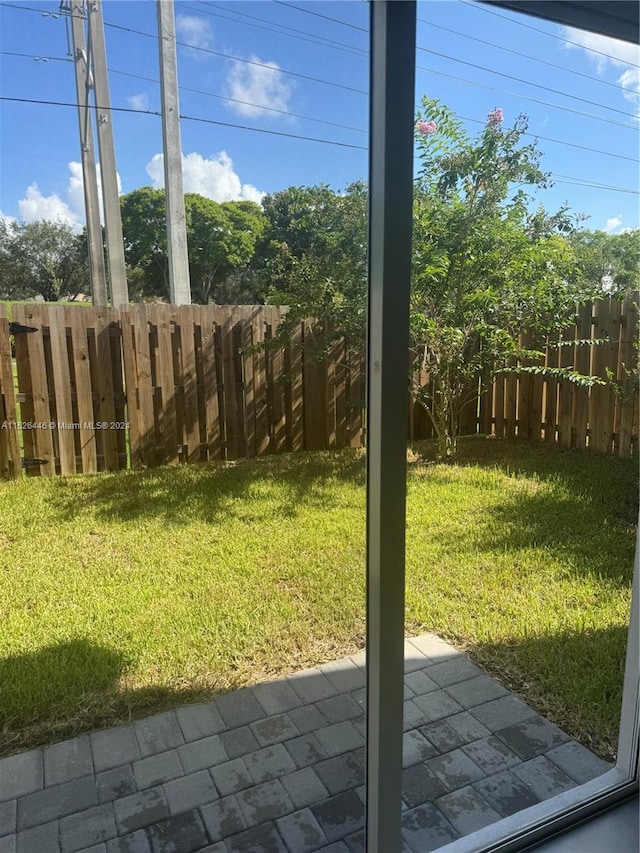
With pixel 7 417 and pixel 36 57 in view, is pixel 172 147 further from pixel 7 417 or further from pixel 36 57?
pixel 7 417

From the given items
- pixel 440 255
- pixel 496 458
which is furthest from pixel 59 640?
pixel 496 458

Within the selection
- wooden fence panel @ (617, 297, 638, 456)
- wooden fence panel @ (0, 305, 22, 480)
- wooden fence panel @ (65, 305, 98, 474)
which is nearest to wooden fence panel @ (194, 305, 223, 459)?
wooden fence panel @ (65, 305, 98, 474)

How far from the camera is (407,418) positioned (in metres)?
0.73

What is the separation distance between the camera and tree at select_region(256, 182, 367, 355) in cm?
183

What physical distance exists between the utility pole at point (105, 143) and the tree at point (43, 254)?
0.11m

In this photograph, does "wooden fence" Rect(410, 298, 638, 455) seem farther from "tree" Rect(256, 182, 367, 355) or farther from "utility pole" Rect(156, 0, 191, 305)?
"utility pole" Rect(156, 0, 191, 305)

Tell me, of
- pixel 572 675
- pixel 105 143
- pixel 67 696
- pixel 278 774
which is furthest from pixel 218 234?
pixel 572 675

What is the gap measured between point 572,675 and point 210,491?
188 centimetres

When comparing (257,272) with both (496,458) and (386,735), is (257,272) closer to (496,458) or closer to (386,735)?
(386,735)

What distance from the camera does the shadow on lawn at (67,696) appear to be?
139cm

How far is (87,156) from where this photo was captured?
1750 mm

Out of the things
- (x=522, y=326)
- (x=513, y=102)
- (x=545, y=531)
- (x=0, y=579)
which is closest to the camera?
(x=0, y=579)

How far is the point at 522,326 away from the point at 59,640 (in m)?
3.00

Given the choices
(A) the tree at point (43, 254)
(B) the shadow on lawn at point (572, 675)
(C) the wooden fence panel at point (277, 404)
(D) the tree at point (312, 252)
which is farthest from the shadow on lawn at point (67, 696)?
(C) the wooden fence panel at point (277, 404)
